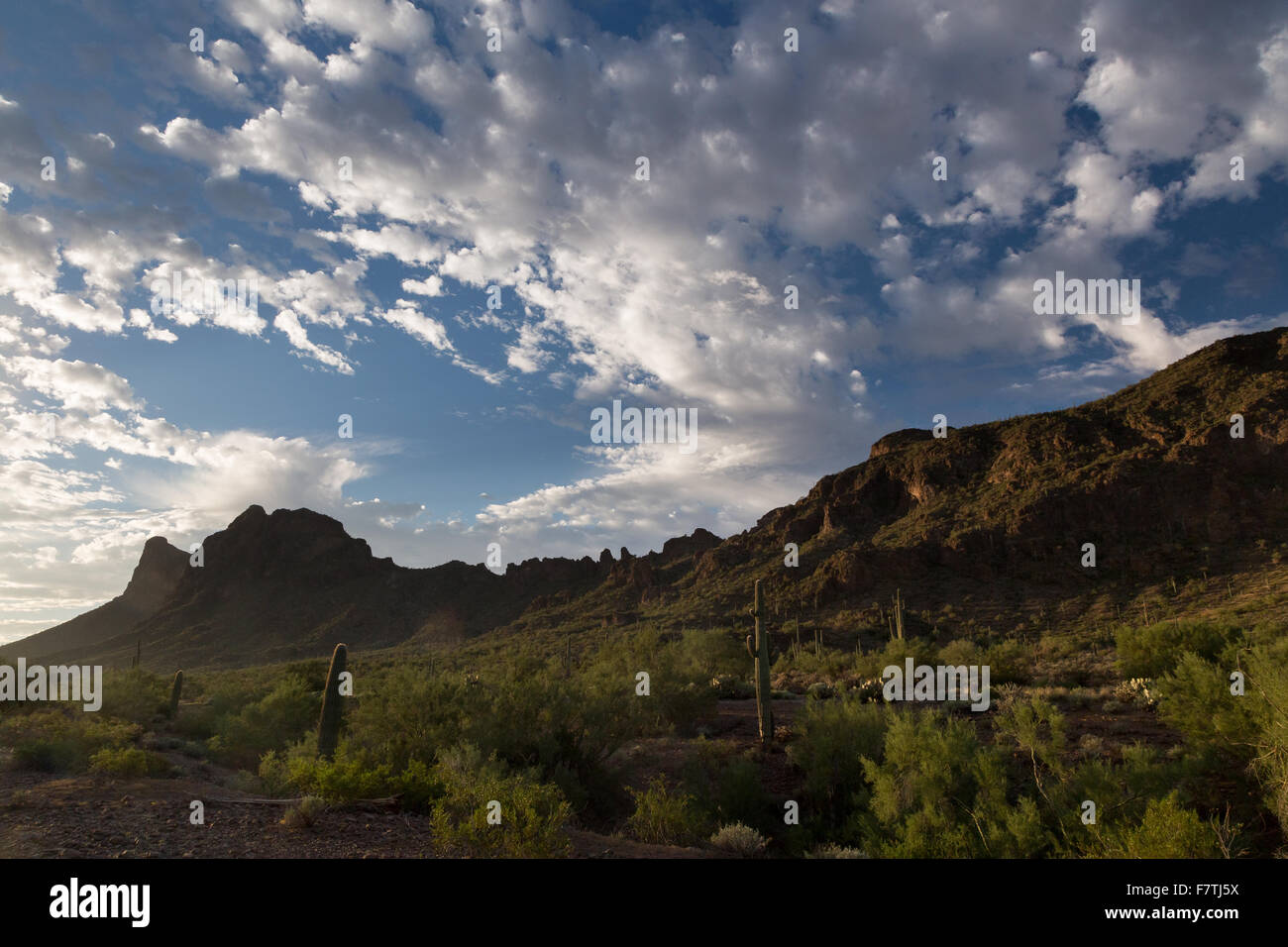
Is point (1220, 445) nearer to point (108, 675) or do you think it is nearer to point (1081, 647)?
point (1081, 647)

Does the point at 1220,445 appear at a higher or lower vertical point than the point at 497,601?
higher

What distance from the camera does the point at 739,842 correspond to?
851 centimetres

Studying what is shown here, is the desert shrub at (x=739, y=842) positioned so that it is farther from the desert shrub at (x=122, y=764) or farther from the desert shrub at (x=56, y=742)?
the desert shrub at (x=56, y=742)

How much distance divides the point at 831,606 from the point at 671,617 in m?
13.0

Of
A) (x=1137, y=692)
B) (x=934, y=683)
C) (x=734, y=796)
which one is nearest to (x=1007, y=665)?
(x=934, y=683)

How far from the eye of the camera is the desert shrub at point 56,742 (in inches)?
494

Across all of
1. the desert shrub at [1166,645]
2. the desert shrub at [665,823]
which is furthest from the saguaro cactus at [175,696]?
the desert shrub at [1166,645]

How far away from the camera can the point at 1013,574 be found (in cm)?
4641

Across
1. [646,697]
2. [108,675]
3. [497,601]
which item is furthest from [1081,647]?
[497,601]

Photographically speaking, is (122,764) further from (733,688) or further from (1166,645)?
(1166,645)

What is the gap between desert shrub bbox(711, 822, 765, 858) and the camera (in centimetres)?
848

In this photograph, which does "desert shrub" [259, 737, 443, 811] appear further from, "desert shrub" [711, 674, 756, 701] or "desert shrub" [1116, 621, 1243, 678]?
"desert shrub" [1116, 621, 1243, 678]
